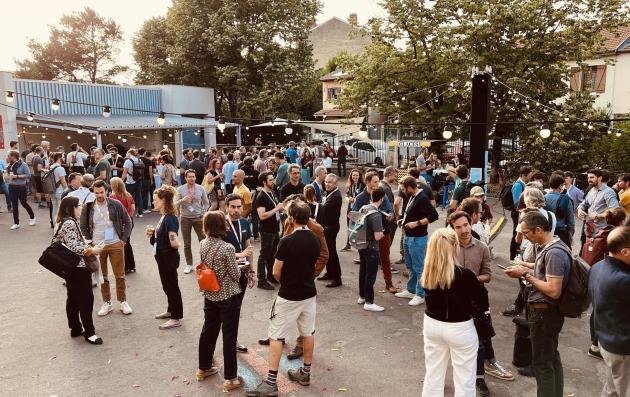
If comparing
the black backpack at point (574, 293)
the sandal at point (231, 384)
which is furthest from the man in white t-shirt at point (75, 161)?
the black backpack at point (574, 293)

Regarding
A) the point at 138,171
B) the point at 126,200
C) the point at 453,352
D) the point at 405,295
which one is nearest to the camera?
the point at 453,352

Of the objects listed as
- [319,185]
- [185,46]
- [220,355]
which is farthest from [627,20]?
[185,46]

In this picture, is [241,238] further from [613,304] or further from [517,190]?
[517,190]

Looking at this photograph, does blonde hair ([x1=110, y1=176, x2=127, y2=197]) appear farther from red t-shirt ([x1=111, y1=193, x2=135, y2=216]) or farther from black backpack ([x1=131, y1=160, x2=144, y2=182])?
black backpack ([x1=131, y1=160, x2=144, y2=182])

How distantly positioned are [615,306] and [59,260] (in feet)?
17.5

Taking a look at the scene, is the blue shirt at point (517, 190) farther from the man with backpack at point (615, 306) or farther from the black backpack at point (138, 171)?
the black backpack at point (138, 171)

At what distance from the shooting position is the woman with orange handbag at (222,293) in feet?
14.8

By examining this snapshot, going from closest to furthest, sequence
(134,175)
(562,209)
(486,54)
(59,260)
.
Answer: (59,260)
(562,209)
(134,175)
(486,54)

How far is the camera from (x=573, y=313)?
3.85 m

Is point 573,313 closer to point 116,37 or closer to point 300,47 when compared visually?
point 300,47

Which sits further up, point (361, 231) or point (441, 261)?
point (441, 261)

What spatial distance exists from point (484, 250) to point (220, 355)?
10.1ft

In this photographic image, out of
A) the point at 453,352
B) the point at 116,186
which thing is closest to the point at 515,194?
the point at 453,352

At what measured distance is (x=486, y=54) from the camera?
682 inches
